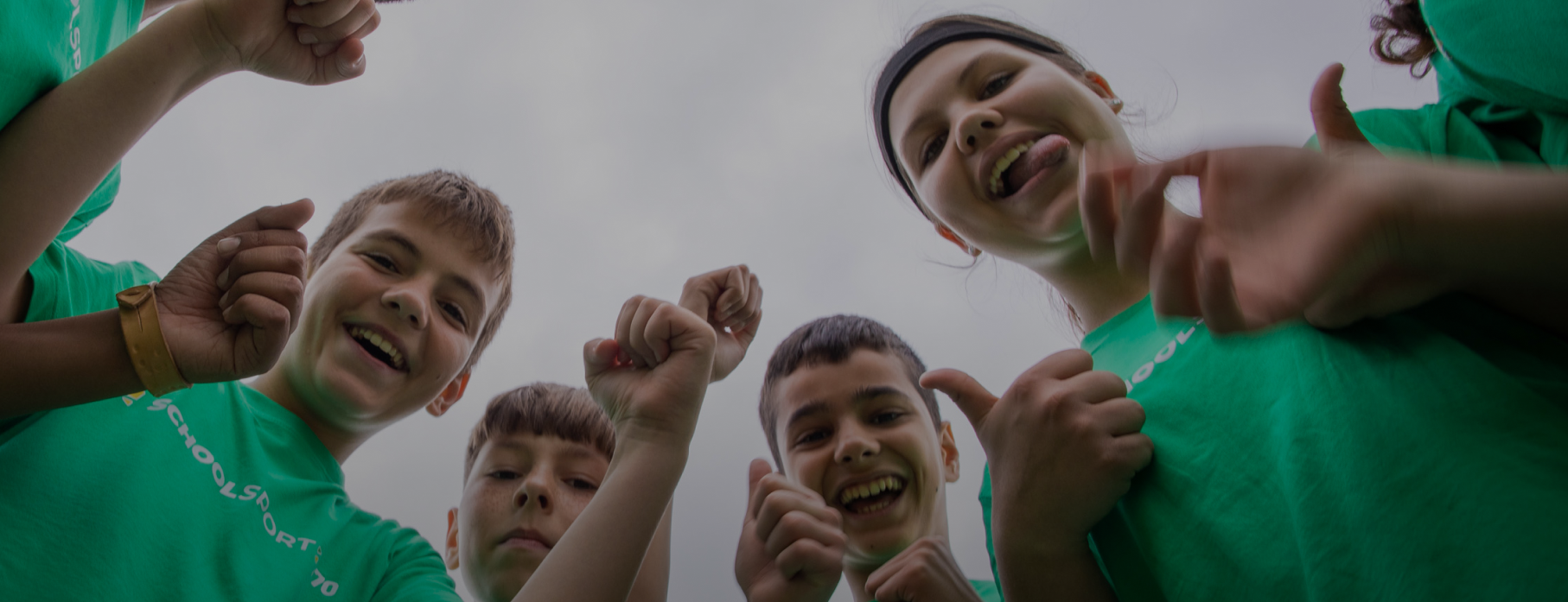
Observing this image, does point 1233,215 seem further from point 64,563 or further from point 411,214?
point 411,214

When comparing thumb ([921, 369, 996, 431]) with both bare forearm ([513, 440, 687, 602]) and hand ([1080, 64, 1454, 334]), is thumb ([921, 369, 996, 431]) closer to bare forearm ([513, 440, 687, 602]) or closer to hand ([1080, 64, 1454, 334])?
hand ([1080, 64, 1454, 334])

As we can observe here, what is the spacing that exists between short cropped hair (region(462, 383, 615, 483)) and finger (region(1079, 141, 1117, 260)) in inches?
48.3

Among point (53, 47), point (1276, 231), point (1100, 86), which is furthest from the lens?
point (1100, 86)

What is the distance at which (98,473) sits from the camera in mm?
934

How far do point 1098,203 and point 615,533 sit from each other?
28.0 inches

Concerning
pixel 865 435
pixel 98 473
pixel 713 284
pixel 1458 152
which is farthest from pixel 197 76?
pixel 1458 152

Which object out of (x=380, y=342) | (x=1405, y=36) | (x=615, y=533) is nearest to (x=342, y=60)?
(x=380, y=342)

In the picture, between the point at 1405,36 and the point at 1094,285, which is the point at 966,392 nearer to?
the point at 1094,285

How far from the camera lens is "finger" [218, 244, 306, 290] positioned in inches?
32.1

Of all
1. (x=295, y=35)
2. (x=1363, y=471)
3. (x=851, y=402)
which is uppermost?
(x=295, y=35)

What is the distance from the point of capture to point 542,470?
153 cm

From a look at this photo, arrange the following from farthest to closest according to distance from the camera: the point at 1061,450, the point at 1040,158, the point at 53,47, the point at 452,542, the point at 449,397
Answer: the point at 452,542, the point at 449,397, the point at 1040,158, the point at 53,47, the point at 1061,450

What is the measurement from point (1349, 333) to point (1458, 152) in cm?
23

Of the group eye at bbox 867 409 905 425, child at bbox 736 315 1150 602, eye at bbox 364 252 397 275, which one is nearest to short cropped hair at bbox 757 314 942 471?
child at bbox 736 315 1150 602
